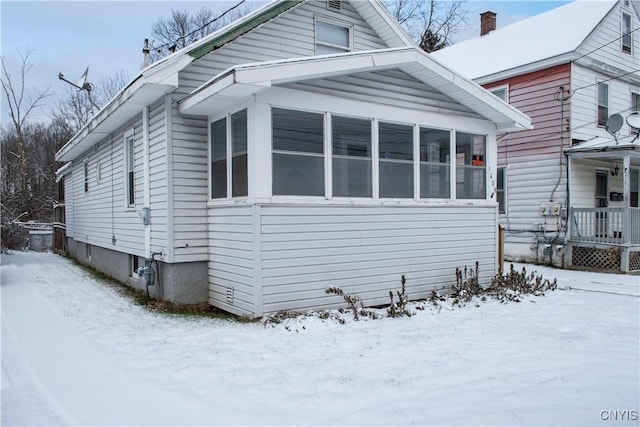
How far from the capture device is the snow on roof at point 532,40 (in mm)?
13883

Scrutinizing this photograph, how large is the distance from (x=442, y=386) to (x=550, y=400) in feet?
2.90

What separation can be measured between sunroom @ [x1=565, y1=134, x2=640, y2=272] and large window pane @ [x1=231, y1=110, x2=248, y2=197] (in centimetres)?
984

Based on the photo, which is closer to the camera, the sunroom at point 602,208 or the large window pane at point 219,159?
the large window pane at point 219,159

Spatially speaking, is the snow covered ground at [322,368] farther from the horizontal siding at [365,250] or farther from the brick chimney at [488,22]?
the brick chimney at [488,22]

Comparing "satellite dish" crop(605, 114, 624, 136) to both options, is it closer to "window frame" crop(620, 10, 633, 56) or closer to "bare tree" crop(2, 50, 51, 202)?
"window frame" crop(620, 10, 633, 56)

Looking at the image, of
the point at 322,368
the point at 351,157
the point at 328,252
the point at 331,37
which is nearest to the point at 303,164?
the point at 351,157

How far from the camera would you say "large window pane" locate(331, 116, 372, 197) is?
24.4 feet

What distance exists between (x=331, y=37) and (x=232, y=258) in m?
4.86

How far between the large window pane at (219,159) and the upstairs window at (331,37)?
2792 millimetres

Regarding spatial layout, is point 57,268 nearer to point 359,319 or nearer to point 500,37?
point 359,319

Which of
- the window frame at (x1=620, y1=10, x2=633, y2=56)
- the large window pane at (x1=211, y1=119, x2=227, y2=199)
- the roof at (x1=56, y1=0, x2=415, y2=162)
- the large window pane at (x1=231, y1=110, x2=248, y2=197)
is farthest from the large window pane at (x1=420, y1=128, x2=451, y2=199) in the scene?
the window frame at (x1=620, y1=10, x2=633, y2=56)

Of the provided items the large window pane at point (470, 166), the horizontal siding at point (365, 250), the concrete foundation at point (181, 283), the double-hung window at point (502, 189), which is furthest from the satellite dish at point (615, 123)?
the concrete foundation at point (181, 283)

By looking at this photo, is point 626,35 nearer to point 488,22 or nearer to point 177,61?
point 488,22

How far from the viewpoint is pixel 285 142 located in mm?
6902
